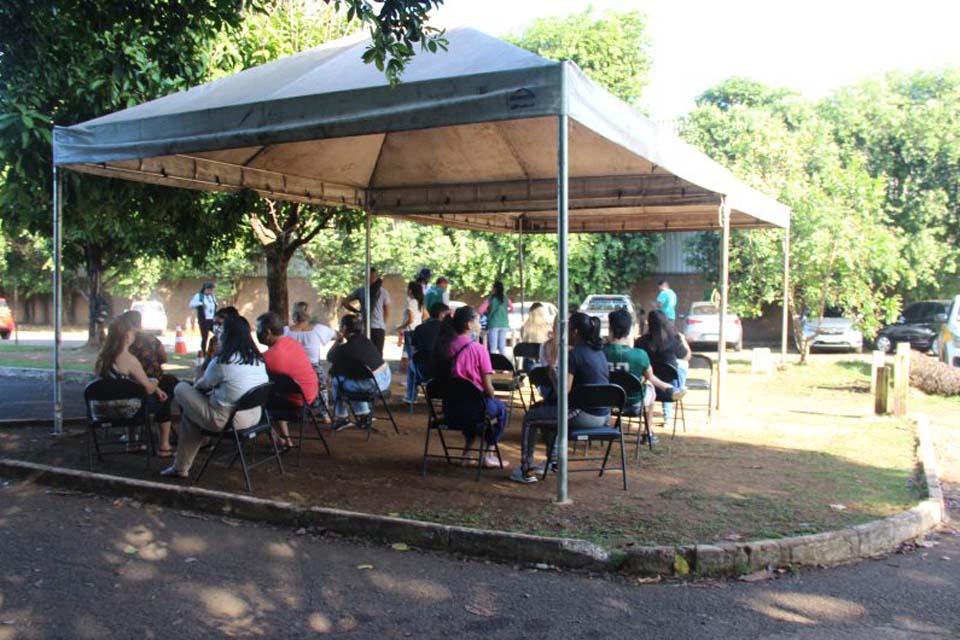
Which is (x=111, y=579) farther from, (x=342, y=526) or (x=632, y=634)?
(x=632, y=634)

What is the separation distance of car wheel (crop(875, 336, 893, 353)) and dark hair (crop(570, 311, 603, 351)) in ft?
52.6

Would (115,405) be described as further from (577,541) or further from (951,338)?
(951,338)

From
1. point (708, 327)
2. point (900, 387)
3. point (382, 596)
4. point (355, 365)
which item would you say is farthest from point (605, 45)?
point (382, 596)

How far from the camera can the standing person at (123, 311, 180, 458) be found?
7.50m

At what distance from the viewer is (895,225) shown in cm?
2386

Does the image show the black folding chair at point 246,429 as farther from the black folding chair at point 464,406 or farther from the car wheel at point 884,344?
the car wheel at point 884,344

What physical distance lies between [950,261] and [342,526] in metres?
23.2

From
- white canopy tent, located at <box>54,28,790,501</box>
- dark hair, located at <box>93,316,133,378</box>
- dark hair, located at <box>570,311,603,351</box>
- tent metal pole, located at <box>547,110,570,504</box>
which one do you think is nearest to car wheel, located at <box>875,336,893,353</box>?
white canopy tent, located at <box>54,28,790,501</box>

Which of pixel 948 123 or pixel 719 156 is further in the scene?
pixel 719 156

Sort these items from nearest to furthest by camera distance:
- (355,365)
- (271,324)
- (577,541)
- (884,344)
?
(577,541), (271,324), (355,365), (884,344)

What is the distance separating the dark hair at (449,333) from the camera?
703cm

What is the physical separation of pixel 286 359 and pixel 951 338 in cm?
1363

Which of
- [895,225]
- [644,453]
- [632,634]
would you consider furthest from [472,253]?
[632,634]

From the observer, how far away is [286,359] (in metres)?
7.36
